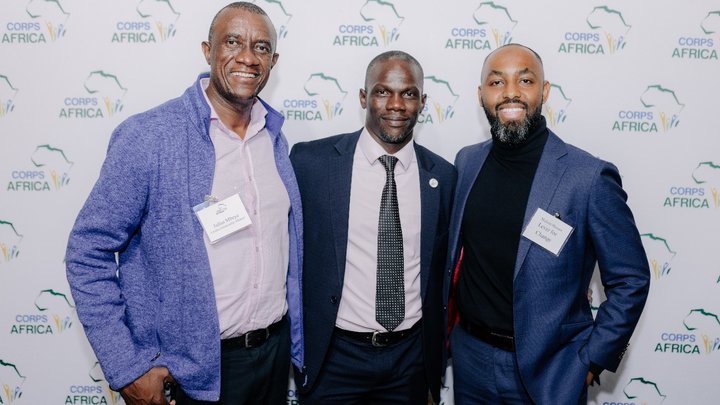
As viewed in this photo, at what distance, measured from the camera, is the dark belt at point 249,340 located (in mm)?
1696

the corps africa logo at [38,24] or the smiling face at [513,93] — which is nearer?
the smiling face at [513,93]

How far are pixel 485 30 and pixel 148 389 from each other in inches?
84.8

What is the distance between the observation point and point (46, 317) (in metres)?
2.58

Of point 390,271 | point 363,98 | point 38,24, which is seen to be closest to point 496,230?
point 390,271

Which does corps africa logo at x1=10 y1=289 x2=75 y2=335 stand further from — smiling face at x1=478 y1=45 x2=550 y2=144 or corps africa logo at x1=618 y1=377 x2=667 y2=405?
corps africa logo at x1=618 y1=377 x2=667 y2=405

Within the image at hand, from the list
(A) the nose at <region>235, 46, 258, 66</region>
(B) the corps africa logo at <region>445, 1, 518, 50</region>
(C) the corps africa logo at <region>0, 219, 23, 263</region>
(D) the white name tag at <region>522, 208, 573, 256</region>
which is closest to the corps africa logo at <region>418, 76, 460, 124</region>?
(B) the corps africa logo at <region>445, 1, 518, 50</region>

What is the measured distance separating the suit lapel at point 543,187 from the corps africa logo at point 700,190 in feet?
3.78

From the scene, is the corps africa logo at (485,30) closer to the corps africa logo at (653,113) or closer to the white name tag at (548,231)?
the corps africa logo at (653,113)

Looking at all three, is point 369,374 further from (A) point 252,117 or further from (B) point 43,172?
(B) point 43,172

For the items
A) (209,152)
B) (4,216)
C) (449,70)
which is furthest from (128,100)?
(449,70)

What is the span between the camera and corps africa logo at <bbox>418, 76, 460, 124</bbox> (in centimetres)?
251

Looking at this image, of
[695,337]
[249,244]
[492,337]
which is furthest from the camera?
[695,337]

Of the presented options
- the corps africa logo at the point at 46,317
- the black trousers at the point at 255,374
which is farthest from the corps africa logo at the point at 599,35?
the corps africa logo at the point at 46,317

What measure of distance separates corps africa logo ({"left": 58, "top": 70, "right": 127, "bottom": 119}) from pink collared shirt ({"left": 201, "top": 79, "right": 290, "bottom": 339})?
41.1 inches
